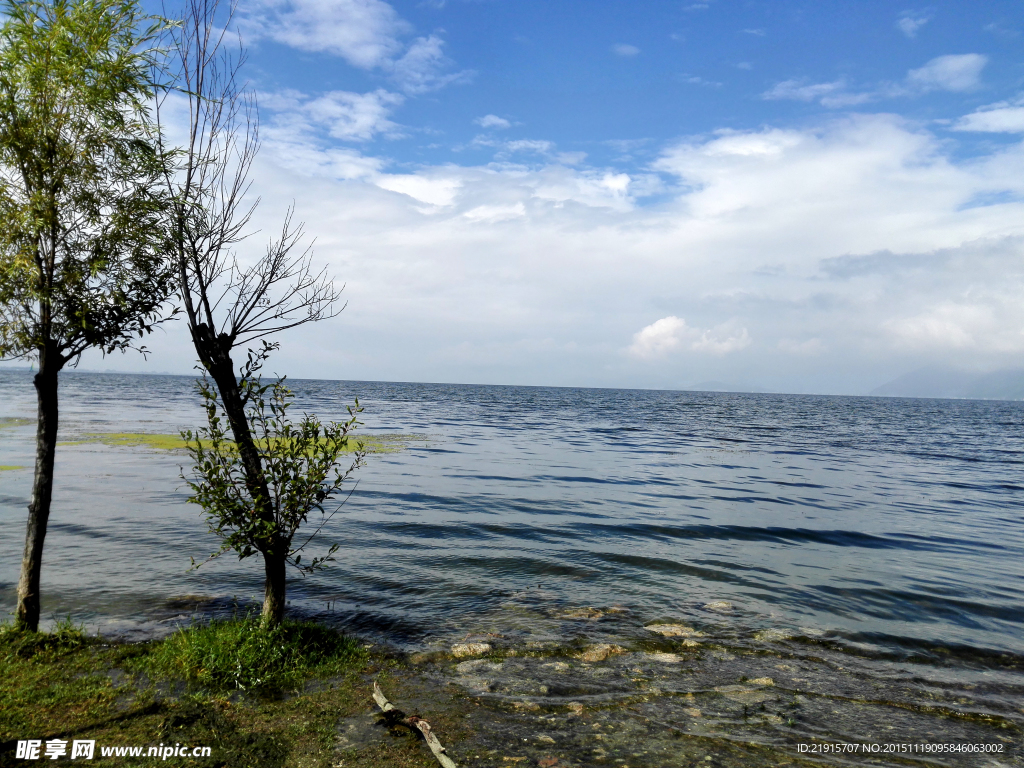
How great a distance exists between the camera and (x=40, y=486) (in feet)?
25.2

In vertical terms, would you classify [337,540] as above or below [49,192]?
below

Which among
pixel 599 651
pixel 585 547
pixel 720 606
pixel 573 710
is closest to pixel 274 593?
pixel 573 710

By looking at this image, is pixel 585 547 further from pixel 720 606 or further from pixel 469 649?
pixel 469 649

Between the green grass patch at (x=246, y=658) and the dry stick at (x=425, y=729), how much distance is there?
122 cm

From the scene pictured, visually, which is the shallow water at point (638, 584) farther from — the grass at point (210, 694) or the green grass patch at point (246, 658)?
the green grass patch at point (246, 658)

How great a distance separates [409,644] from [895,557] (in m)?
14.2


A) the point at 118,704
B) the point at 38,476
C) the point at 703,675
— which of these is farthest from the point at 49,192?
the point at 703,675

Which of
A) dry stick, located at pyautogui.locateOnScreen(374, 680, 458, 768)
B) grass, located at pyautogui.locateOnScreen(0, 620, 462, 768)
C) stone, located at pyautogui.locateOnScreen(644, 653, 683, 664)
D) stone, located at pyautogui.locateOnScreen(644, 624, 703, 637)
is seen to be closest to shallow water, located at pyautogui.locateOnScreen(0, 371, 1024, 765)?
stone, located at pyautogui.locateOnScreen(644, 653, 683, 664)

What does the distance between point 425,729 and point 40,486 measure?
5.81 m

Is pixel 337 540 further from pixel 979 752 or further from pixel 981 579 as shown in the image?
pixel 981 579

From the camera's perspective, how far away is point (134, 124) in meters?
7.30

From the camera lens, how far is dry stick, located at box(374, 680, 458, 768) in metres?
5.71

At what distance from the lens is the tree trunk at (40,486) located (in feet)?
24.4

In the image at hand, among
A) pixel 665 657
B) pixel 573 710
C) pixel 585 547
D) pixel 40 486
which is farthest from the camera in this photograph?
pixel 585 547
